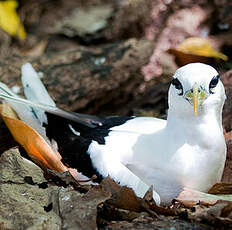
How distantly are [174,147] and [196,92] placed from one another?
471 millimetres

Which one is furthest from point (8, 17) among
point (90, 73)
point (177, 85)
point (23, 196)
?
point (23, 196)

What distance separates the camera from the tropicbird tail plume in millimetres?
3725

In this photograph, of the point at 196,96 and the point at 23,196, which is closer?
the point at 23,196

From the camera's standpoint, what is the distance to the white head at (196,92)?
12.0 ft

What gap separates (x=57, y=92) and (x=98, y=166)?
5.68 feet

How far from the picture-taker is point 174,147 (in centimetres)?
390

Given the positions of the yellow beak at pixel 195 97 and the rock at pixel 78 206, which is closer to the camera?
the rock at pixel 78 206

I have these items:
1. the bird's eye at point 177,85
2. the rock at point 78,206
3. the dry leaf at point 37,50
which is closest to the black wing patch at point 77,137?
the rock at point 78,206

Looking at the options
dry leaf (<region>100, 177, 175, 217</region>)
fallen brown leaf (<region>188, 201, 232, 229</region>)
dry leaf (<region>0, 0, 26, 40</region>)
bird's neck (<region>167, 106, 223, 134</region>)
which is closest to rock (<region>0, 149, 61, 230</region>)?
dry leaf (<region>100, 177, 175, 217</region>)

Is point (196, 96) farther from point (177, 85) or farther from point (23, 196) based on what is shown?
point (23, 196)

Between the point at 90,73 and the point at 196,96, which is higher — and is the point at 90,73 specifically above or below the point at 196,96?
below

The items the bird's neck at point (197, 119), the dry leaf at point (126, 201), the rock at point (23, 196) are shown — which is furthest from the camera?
the bird's neck at point (197, 119)

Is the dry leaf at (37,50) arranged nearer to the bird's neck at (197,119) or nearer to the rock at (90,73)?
the rock at (90,73)

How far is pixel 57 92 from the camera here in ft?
17.7
